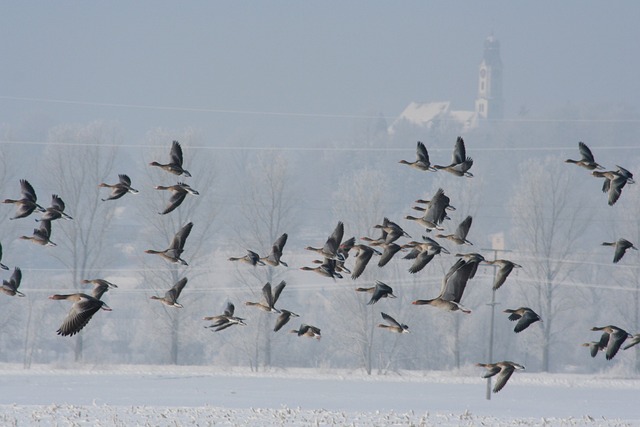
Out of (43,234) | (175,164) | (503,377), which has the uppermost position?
(175,164)

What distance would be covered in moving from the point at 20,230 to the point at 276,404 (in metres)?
41.7

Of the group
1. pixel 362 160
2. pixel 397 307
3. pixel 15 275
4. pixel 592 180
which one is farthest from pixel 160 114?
pixel 15 275

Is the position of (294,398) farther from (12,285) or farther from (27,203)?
(27,203)

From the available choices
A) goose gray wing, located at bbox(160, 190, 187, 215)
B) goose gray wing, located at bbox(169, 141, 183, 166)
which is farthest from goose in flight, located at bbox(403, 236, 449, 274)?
goose gray wing, located at bbox(169, 141, 183, 166)

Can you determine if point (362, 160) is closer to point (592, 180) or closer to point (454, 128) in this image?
point (592, 180)

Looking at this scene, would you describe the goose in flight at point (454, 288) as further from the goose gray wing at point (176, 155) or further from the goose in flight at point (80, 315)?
the goose gray wing at point (176, 155)

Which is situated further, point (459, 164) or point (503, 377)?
point (459, 164)

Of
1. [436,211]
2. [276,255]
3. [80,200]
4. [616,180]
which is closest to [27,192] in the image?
[276,255]

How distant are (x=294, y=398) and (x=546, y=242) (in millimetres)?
32573

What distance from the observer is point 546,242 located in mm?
62875

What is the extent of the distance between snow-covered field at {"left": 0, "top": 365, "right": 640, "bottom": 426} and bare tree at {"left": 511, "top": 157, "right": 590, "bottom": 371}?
791 centimetres

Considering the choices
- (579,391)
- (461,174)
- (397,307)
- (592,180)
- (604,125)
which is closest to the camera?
(461,174)

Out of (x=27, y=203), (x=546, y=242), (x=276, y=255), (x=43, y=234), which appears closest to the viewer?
(x=43, y=234)

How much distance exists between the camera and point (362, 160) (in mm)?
124500
